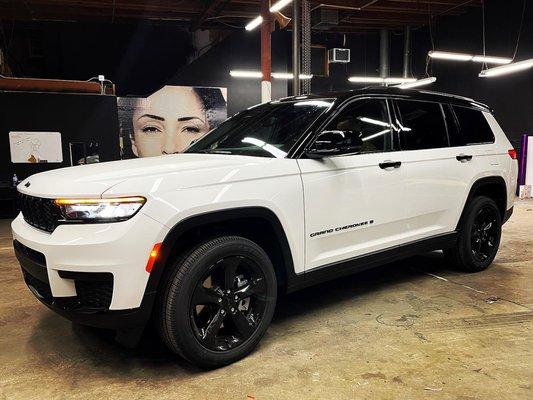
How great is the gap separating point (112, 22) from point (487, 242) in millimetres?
13430

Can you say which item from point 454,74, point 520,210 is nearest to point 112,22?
point 454,74

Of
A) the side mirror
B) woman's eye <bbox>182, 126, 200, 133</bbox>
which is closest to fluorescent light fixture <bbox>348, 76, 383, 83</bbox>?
woman's eye <bbox>182, 126, 200, 133</bbox>

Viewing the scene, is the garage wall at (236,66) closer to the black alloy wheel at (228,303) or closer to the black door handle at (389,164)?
the black door handle at (389,164)

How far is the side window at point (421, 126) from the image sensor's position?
132 inches

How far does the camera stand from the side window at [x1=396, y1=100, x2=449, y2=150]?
3344 millimetres

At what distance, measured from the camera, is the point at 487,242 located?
165 inches

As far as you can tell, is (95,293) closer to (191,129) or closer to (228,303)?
(228,303)

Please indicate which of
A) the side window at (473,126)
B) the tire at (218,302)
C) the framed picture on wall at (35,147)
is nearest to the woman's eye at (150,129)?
the framed picture on wall at (35,147)

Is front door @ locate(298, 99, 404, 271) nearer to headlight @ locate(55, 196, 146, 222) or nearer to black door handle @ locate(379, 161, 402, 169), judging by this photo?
black door handle @ locate(379, 161, 402, 169)

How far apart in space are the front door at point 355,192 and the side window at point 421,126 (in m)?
0.18

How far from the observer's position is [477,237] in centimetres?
408

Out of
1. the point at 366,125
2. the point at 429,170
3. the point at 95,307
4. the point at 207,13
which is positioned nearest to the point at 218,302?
the point at 95,307

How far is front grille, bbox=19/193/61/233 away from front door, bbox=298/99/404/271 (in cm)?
140

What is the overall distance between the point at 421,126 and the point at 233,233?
1.95 m
